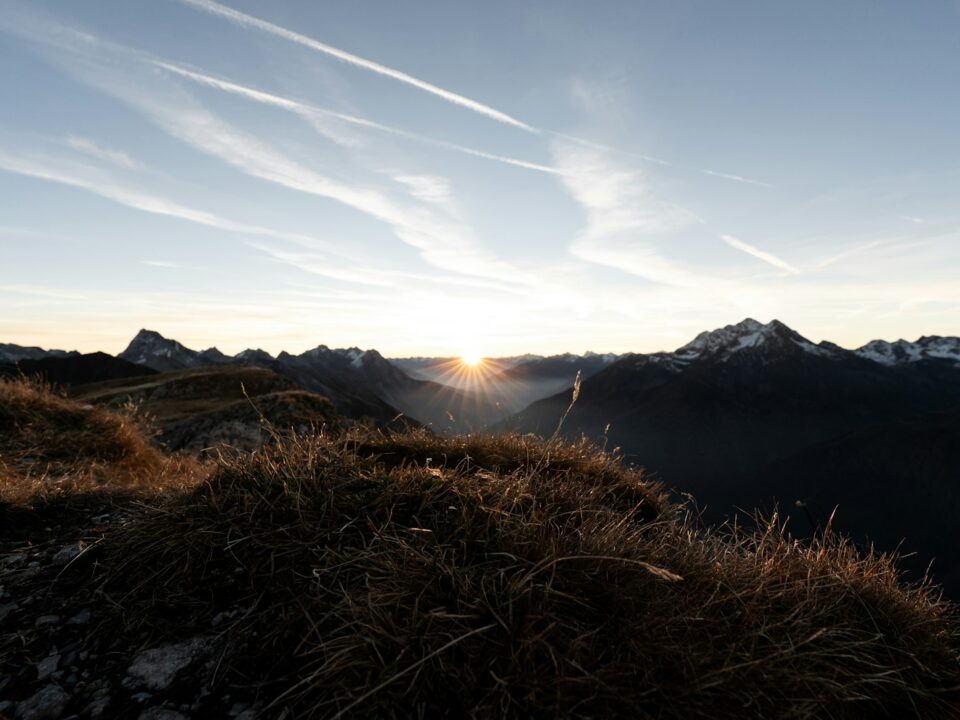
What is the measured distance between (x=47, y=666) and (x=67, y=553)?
4.21ft

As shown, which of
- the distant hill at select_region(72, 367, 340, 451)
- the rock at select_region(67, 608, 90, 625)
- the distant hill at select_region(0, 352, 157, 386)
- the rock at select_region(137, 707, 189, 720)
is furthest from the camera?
the distant hill at select_region(0, 352, 157, 386)

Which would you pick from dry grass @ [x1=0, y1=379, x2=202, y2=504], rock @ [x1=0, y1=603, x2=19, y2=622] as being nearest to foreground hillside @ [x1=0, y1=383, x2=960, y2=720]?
rock @ [x1=0, y1=603, x2=19, y2=622]

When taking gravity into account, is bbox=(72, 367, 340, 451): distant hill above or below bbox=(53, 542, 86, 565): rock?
below

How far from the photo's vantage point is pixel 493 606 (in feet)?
8.58

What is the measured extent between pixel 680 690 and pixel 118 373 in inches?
5852

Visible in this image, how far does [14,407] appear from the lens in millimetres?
9523

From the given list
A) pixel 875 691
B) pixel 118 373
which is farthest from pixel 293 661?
pixel 118 373

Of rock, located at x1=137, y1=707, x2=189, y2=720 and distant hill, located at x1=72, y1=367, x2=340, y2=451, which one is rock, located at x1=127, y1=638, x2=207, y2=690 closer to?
rock, located at x1=137, y1=707, x2=189, y2=720

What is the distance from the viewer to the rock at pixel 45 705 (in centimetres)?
257

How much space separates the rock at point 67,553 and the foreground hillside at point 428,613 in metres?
0.03

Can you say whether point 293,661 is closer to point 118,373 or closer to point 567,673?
point 567,673

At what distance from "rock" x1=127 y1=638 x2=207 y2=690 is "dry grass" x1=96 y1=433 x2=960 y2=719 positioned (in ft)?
0.34

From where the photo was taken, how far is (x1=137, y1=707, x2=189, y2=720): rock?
8.27 feet

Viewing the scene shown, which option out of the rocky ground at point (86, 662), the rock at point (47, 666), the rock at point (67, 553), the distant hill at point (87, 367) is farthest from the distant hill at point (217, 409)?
the distant hill at point (87, 367)
